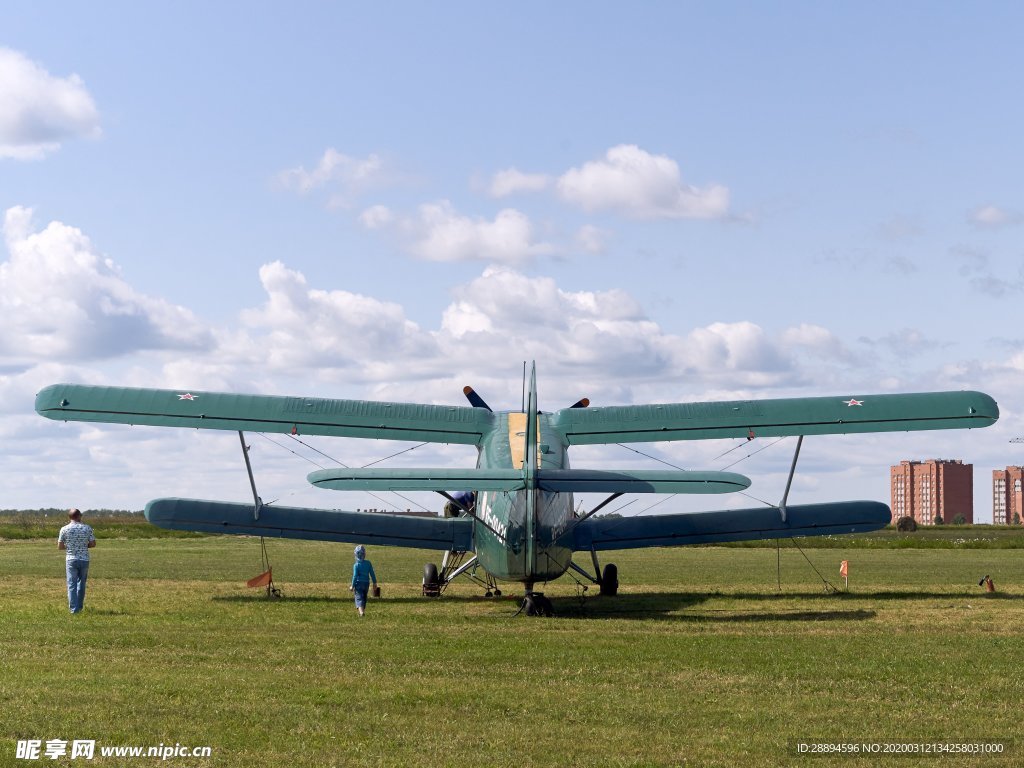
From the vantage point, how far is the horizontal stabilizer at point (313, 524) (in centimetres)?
1856

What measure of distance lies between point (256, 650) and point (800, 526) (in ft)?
35.5

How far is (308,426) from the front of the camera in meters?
17.4

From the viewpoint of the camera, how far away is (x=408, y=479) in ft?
44.8

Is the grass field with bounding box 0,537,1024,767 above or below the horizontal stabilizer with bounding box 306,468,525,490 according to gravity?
below

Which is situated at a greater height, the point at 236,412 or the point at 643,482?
the point at 236,412

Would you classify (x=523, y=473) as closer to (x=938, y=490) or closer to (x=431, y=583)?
(x=431, y=583)

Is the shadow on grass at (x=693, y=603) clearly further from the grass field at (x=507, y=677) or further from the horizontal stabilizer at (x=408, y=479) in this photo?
the horizontal stabilizer at (x=408, y=479)

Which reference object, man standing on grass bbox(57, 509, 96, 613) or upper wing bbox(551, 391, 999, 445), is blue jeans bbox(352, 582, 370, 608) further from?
upper wing bbox(551, 391, 999, 445)

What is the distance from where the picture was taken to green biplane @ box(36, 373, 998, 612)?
14.1 meters

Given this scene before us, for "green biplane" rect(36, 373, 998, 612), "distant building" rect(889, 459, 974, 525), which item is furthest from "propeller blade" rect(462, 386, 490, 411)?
"distant building" rect(889, 459, 974, 525)

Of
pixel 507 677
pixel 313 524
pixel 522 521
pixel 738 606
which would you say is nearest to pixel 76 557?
pixel 313 524

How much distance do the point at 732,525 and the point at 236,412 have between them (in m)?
7.89

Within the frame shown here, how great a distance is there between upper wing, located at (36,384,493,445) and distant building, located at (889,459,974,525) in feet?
527

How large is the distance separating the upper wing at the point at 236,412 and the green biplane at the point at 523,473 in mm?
20
